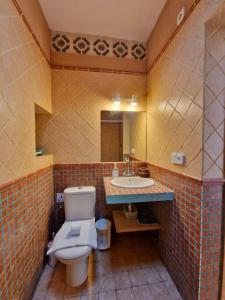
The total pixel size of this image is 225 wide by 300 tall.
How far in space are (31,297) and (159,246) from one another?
1.37 m

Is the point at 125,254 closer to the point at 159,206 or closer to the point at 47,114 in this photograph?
Answer: the point at 159,206

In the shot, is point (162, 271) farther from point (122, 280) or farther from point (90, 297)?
point (90, 297)

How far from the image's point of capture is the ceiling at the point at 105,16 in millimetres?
1439

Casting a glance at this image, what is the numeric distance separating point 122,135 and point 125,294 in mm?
1733

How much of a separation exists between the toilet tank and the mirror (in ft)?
1.78

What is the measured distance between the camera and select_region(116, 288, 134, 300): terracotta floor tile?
1200mm

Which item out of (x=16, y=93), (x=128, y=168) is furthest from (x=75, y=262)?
(x=16, y=93)

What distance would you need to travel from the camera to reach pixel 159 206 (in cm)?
169

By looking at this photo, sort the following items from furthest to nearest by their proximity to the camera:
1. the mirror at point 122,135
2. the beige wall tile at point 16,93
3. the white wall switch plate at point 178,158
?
the mirror at point 122,135, the white wall switch plate at point 178,158, the beige wall tile at point 16,93

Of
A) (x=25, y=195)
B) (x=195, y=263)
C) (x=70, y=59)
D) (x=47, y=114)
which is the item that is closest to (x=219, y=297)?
(x=195, y=263)

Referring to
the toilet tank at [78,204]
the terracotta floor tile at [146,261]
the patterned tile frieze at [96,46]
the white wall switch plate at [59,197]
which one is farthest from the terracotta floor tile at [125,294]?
the patterned tile frieze at [96,46]

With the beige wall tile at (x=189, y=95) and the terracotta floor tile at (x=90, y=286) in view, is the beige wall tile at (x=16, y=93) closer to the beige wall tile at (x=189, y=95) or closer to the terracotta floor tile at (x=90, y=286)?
the terracotta floor tile at (x=90, y=286)

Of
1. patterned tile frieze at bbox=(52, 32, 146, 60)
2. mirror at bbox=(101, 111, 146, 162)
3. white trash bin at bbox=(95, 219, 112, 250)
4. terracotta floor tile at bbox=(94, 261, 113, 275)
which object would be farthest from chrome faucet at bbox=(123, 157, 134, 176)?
patterned tile frieze at bbox=(52, 32, 146, 60)

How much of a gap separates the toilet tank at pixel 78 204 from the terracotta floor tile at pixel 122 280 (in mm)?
662
